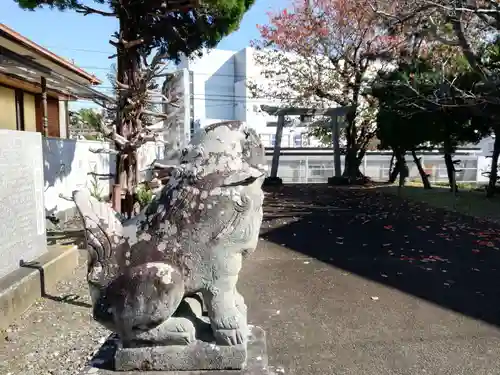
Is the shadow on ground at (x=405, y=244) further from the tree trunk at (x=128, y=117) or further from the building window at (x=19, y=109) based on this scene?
the building window at (x=19, y=109)

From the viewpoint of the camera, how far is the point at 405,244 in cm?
698

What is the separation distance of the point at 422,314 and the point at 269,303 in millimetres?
1457

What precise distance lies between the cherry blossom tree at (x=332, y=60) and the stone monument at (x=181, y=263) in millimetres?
13153

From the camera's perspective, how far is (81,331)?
3.72 m

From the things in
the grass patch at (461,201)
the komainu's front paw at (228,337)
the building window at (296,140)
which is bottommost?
the grass patch at (461,201)

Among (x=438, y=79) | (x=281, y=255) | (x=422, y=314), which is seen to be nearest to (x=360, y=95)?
(x=438, y=79)

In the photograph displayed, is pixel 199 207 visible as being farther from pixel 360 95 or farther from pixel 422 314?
pixel 360 95

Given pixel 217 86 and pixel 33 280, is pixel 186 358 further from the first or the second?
pixel 217 86

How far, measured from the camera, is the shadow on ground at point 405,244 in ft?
15.8

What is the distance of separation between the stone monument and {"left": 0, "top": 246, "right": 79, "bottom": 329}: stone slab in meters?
2.15

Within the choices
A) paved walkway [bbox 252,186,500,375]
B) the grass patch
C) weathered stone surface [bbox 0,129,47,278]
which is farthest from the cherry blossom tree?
weathered stone surface [bbox 0,129,47,278]

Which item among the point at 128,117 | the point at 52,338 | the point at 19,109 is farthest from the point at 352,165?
the point at 52,338

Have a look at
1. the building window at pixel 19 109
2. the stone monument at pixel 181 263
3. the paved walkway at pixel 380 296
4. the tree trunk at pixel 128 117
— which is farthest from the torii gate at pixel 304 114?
the stone monument at pixel 181 263

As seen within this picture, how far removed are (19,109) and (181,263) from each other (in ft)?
30.1
